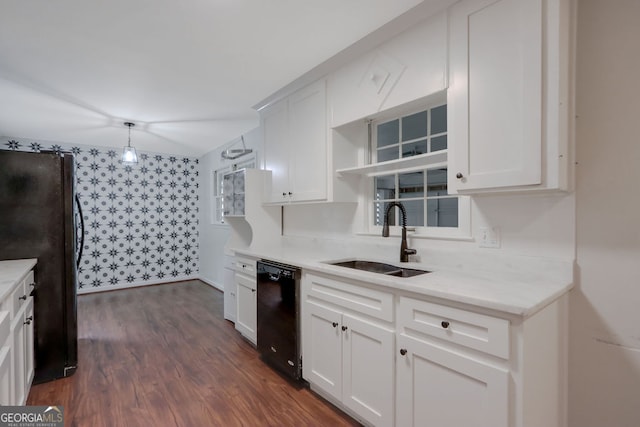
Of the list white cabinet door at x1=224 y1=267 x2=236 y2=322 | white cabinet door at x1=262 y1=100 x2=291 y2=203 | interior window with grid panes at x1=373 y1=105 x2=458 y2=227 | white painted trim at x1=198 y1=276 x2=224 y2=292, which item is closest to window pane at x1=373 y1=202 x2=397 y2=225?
interior window with grid panes at x1=373 y1=105 x2=458 y2=227

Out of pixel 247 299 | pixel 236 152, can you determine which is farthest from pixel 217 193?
pixel 247 299

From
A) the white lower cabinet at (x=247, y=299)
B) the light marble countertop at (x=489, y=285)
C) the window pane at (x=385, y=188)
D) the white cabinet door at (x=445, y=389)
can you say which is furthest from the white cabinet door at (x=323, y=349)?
the window pane at (x=385, y=188)

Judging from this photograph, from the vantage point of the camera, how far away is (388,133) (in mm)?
2422

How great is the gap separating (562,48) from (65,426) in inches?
127

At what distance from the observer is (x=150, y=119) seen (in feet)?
11.8

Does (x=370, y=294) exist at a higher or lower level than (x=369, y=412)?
higher

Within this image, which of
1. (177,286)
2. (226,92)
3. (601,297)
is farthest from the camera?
(177,286)

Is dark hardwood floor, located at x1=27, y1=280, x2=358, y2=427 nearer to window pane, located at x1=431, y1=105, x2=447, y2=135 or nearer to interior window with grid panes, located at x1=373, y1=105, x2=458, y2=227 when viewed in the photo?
interior window with grid panes, located at x1=373, y1=105, x2=458, y2=227

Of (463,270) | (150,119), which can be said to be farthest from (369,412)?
(150,119)

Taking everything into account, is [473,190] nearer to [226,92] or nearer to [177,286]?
[226,92]

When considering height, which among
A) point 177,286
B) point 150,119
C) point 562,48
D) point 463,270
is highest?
point 150,119

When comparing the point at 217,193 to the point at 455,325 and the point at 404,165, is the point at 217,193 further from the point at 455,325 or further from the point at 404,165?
the point at 455,325

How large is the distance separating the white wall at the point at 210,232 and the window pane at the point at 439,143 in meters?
3.08

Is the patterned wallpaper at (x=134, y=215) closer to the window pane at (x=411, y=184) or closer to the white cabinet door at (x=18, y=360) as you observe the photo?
the white cabinet door at (x=18, y=360)
